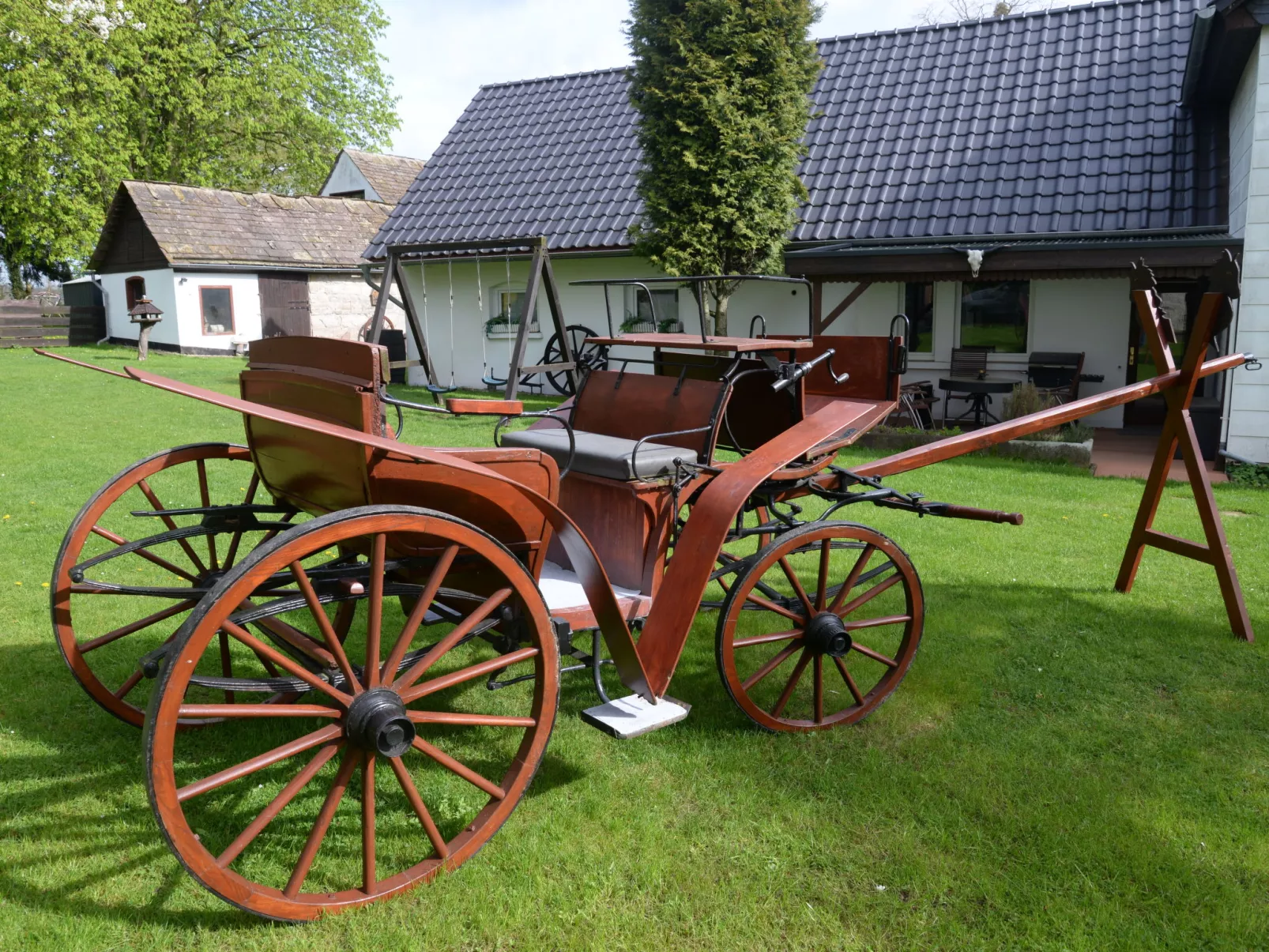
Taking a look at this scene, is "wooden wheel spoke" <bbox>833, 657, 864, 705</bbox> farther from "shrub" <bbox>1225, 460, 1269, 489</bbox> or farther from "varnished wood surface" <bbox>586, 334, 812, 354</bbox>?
"shrub" <bbox>1225, 460, 1269, 489</bbox>

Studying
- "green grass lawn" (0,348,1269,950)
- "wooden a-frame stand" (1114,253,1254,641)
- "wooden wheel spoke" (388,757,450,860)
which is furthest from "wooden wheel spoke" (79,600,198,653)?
"wooden a-frame stand" (1114,253,1254,641)

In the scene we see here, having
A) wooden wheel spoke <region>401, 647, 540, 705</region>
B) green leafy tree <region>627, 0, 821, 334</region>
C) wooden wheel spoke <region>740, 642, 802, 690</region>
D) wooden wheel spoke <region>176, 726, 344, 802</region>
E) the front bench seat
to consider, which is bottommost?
wooden wheel spoke <region>740, 642, 802, 690</region>

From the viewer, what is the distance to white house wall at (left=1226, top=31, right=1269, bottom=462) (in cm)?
886

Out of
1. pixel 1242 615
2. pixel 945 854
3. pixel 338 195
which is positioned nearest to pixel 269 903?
pixel 945 854

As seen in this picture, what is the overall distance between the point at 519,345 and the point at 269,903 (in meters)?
9.16

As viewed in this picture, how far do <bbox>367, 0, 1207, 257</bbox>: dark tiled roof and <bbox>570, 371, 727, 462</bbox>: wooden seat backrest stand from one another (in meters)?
8.91

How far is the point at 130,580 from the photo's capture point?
5480 millimetres

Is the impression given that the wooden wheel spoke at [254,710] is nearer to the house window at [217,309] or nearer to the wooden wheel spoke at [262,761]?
the wooden wheel spoke at [262,761]

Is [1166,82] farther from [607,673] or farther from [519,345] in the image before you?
[607,673]

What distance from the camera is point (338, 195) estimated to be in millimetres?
32312

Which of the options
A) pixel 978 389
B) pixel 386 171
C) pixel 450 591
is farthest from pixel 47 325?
pixel 450 591

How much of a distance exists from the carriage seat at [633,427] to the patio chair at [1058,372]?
8471mm

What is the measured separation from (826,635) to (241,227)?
1016 inches

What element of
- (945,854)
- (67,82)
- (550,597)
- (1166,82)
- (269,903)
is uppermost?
(67,82)
